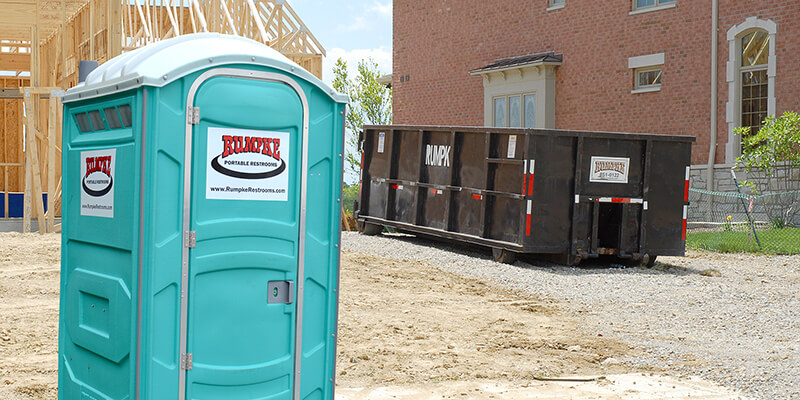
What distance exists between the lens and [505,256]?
14.0m

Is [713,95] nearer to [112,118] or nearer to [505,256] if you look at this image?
[505,256]

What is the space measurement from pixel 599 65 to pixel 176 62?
64.5ft

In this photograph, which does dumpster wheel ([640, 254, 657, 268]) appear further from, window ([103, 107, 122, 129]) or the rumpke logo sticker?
window ([103, 107, 122, 129])

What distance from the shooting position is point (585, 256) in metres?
13.8

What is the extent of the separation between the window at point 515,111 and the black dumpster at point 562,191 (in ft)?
33.0

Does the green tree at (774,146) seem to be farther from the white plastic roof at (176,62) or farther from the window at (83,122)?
the window at (83,122)

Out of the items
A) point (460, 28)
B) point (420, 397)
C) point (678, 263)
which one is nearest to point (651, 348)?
point (420, 397)

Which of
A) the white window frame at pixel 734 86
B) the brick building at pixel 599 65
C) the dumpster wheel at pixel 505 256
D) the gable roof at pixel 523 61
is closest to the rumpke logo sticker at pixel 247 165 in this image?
the dumpster wheel at pixel 505 256

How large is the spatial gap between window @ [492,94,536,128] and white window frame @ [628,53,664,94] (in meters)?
3.28

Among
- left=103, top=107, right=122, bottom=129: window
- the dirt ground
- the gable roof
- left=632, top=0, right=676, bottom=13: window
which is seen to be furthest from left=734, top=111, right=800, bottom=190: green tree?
left=103, top=107, right=122, bottom=129: window

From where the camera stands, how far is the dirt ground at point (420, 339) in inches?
283

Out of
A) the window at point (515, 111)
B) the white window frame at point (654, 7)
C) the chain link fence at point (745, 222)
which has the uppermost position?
the white window frame at point (654, 7)

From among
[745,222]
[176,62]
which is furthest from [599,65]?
[176,62]

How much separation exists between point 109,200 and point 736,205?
1750 centimetres
